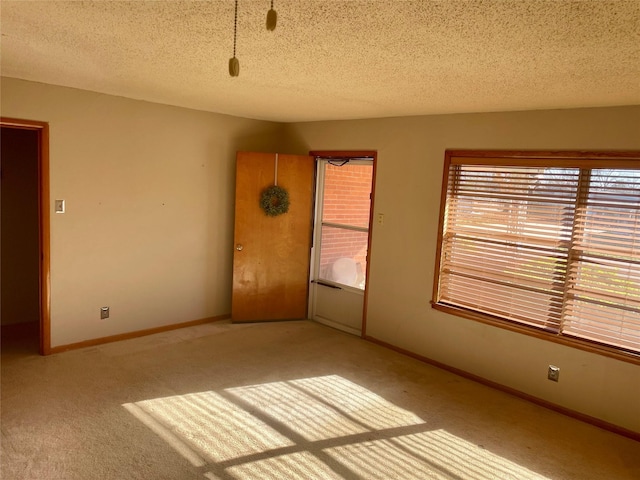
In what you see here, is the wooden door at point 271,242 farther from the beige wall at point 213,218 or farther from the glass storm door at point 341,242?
the beige wall at point 213,218

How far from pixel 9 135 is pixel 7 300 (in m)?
1.67

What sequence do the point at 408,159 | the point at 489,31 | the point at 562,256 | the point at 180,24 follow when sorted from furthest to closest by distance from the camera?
the point at 408,159 < the point at 562,256 < the point at 180,24 < the point at 489,31

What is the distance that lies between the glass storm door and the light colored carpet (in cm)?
90

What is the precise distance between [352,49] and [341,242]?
3066mm

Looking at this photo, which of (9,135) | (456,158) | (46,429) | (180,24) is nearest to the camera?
(180,24)

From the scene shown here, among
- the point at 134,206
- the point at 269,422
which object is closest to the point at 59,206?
the point at 134,206

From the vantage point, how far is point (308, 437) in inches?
117

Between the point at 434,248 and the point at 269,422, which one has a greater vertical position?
the point at 434,248

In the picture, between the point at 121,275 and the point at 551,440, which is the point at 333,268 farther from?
the point at 551,440

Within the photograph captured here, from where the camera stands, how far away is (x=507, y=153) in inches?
145

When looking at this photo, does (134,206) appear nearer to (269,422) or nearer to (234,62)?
(269,422)

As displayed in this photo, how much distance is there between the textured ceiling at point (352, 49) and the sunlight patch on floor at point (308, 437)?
2.25 m

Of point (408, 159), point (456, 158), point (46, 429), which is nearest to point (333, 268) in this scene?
point (408, 159)

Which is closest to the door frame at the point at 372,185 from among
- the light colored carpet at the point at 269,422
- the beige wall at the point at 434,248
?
the beige wall at the point at 434,248
